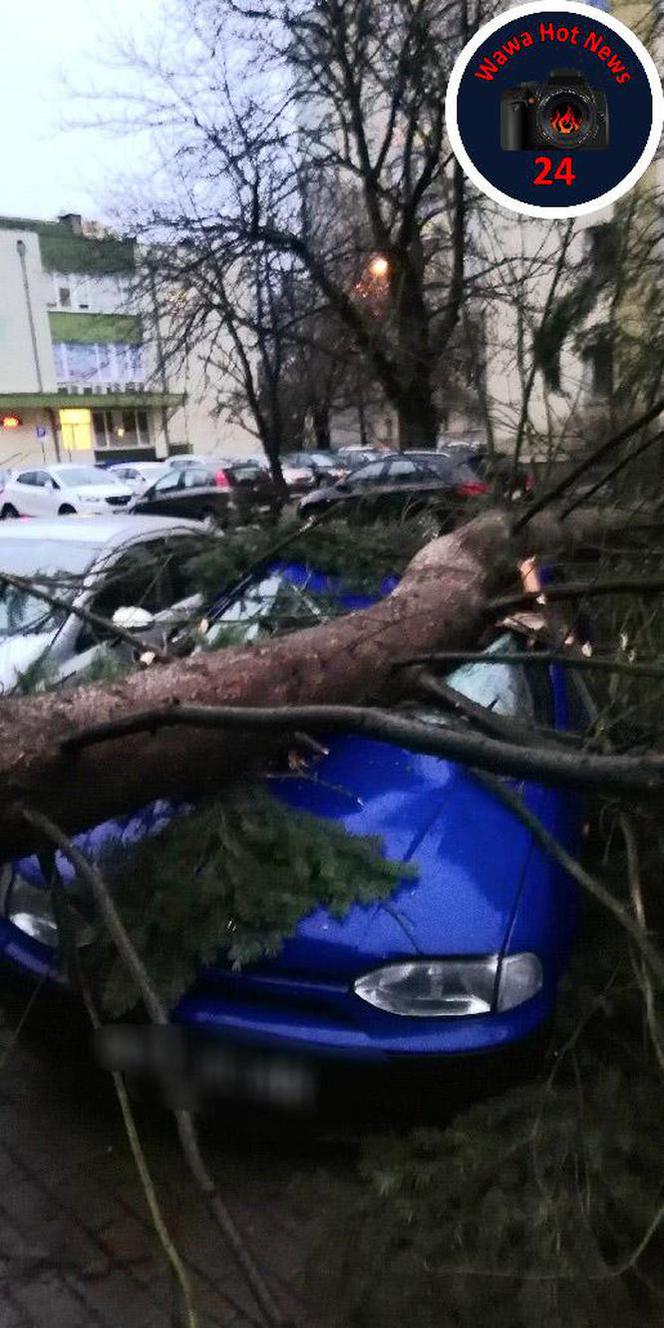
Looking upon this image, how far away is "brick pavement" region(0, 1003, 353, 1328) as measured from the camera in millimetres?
2463

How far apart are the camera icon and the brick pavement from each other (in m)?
3.27

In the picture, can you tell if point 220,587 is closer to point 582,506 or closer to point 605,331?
point 582,506

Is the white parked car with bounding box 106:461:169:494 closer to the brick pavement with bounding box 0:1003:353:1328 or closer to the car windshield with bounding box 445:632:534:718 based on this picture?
the car windshield with bounding box 445:632:534:718

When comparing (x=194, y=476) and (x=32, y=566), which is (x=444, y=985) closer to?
(x=32, y=566)

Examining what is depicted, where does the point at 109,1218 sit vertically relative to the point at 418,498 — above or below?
below

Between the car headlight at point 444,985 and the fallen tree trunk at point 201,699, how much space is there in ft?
2.19

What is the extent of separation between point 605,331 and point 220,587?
1.82m

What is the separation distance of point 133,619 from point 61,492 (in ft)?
73.0

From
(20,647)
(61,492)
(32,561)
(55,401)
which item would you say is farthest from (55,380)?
(20,647)

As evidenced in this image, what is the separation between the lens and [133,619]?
4195 millimetres

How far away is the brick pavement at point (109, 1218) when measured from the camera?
2.46m

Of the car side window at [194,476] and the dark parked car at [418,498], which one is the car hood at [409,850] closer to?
the dark parked car at [418,498]

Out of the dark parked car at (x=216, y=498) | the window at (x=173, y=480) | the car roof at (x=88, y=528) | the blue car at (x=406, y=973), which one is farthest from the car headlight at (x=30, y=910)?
the window at (x=173, y=480)

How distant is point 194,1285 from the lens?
2.49 m
